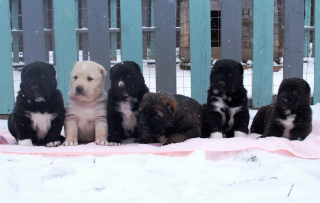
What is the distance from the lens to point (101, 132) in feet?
13.4

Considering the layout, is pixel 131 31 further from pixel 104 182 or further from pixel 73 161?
pixel 104 182

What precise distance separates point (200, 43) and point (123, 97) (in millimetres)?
2089

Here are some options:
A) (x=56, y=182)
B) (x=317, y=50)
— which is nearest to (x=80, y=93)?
(x=56, y=182)

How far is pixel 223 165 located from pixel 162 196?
2.82 feet

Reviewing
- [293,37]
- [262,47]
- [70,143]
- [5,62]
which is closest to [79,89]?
[70,143]

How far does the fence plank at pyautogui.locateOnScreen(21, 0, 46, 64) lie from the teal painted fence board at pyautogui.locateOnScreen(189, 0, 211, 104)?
2.31 metres

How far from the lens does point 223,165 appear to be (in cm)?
300

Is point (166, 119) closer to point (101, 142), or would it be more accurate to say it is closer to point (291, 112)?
point (101, 142)

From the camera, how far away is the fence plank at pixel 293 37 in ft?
18.7

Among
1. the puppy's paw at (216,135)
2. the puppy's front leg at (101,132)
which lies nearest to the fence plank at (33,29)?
the puppy's front leg at (101,132)

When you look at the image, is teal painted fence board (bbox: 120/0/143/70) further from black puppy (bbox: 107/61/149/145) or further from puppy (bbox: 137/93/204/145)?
puppy (bbox: 137/93/204/145)

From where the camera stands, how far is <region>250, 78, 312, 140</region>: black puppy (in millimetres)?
3871

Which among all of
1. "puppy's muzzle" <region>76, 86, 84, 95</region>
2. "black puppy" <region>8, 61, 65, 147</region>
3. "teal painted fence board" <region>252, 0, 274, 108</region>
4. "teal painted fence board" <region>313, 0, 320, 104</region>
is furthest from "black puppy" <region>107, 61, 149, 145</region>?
"teal painted fence board" <region>313, 0, 320, 104</region>

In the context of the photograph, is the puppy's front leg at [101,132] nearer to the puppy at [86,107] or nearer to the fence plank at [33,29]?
the puppy at [86,107]
